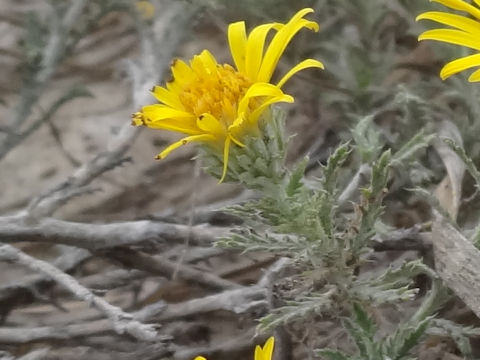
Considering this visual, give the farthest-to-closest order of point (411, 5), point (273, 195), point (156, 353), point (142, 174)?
point (142, 174) → point (411, 5) → point (156, 353) → point (273, 195)

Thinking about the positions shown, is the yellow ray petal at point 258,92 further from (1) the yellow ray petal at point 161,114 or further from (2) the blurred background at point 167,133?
(2) the blurred background at point 167,133

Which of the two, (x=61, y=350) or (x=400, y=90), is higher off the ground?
(x=400, y=90)

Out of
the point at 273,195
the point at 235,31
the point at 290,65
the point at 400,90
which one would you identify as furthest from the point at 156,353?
the point at 290,65

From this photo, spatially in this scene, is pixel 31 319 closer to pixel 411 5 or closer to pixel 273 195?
pixel 273 195

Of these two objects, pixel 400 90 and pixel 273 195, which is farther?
pixel 400 90

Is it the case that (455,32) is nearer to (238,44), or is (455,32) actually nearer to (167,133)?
(238,44)

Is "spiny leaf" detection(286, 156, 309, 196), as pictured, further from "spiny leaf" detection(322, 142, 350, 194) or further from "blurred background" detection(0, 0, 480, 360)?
→ "blurred background" detection(0, 0, 480, 360)

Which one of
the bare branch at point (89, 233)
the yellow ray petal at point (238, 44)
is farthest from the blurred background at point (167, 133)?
the yellow ray petal at point (238, 44)
